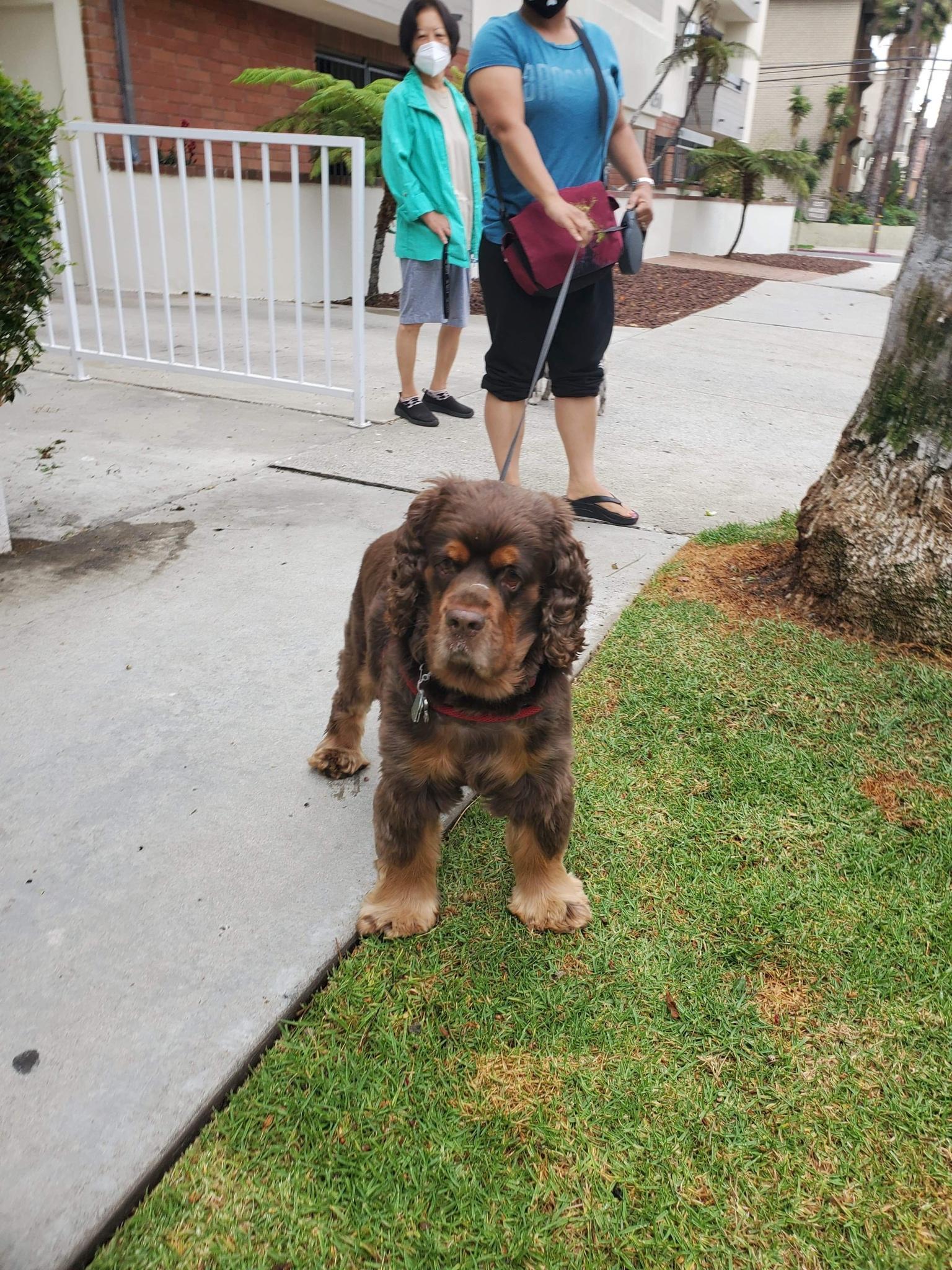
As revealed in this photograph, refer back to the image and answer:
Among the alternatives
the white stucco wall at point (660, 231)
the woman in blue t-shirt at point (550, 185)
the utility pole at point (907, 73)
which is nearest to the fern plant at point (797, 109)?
the utility pole at point (907, 73)

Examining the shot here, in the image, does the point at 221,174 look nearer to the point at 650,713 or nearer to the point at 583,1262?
the point at 650,713

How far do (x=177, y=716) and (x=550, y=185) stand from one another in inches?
101

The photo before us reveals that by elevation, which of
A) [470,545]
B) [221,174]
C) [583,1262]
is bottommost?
[583,1262]

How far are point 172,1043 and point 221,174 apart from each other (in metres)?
11.0

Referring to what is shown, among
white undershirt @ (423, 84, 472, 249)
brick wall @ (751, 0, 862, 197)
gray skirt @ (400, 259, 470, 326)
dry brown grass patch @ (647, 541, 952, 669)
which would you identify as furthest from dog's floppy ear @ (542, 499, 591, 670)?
brick wall @ (751, 0, 862, 197)

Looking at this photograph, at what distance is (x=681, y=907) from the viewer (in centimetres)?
246

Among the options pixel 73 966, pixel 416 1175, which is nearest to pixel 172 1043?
pixel 73 966

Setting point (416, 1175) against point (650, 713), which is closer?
point (416, 1175)

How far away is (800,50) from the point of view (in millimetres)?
43312

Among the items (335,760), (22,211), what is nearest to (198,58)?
(22,211)

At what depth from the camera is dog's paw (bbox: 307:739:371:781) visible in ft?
9.34

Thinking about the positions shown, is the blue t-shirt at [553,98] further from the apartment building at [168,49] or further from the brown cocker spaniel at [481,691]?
the apartment building at [168,49]

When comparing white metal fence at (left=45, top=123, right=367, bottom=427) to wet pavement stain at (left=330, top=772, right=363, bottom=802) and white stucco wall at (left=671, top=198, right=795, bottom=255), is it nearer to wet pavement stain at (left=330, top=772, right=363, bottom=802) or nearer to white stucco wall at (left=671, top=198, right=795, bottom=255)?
wet pavement stain at (left=330, top=772, right=363, bottom=802)

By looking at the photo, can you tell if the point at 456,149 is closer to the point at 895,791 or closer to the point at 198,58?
the point at 895,791
